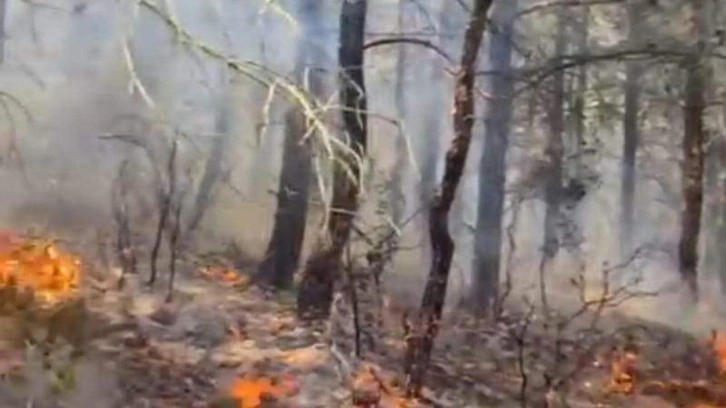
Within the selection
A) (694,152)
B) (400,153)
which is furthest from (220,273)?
(694,152)

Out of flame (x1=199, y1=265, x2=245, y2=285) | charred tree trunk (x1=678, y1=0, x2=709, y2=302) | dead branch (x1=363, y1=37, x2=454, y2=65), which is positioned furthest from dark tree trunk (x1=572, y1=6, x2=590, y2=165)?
flame (x1=199, y1=265, x2=245, y2=285)

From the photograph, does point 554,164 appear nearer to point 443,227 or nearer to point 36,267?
point 443,227

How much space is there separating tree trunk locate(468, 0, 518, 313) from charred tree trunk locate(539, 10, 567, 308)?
0.46ft

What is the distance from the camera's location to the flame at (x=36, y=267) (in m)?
3.03

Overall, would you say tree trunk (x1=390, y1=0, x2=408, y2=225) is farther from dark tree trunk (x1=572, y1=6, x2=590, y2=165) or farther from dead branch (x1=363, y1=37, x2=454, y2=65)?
dark tree trunk (x1=572, y1=6, x2=590, y2=165)

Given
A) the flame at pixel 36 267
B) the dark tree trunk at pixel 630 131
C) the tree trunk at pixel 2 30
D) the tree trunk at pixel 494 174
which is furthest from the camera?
the dark tree trunk at pixel 630 131

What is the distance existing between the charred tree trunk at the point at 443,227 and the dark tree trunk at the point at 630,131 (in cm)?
55

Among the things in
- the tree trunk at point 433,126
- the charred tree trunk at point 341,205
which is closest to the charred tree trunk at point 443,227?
the tree trunk at point 433,126

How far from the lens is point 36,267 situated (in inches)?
120

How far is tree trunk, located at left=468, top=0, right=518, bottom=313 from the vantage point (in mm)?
3527

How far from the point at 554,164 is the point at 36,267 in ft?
5.17

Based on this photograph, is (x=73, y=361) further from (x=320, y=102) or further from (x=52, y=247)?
(x=320, y=102)

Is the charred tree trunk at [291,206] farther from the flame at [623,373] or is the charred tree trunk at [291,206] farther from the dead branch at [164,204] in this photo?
the flame at [623,373]

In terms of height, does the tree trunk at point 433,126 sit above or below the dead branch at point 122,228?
above
